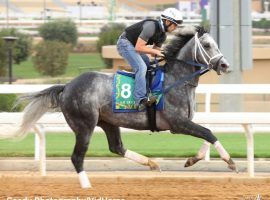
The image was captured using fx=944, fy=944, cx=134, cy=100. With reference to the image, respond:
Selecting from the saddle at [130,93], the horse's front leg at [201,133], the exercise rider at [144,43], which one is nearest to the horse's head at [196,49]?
the exercise rider at [144,43]

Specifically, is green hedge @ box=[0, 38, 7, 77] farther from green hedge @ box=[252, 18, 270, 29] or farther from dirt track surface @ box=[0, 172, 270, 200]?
green hedge @ box=[252, 18, 270, 29]

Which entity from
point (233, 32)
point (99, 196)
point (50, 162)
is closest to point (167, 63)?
point (99, 196)

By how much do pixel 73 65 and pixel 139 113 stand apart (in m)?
36.3

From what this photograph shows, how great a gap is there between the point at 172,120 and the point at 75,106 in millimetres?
1088

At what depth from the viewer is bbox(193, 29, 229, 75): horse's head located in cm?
1013

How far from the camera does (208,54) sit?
10.3 m

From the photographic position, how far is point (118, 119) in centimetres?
1029

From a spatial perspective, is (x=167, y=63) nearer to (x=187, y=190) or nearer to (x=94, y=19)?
(x=187, y=190)

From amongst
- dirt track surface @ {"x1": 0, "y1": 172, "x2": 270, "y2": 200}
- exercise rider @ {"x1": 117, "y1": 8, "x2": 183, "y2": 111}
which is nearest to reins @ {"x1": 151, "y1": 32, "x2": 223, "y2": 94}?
exercise rider @ {"x1": 117, "y1": 8, "x2": 183, "y2": 111}

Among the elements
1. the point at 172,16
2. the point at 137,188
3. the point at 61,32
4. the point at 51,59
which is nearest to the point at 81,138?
the point at 137,188

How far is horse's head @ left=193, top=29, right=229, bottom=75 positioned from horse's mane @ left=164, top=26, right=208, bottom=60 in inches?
1.8

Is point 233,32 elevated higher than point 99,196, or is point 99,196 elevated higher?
point 233,32

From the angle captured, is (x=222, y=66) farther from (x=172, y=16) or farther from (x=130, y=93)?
(x=130, y=93)

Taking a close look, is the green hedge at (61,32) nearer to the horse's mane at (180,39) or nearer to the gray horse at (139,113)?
the horse's mane at (180,39)
